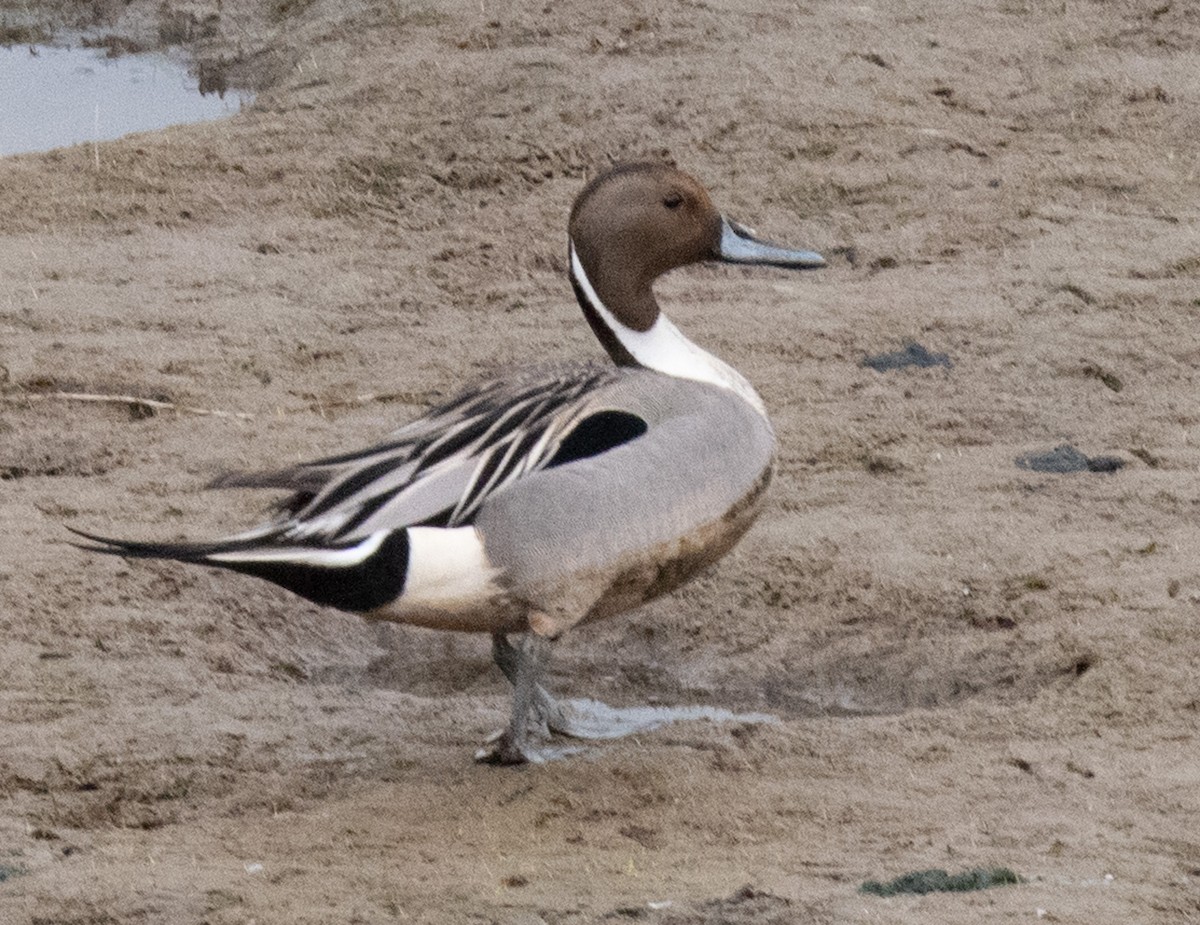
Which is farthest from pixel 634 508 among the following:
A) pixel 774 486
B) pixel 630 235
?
pixel 774 486

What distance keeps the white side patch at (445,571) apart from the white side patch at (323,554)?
79mm

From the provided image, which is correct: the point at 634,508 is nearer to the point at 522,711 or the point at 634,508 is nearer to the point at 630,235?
the point at 522,711

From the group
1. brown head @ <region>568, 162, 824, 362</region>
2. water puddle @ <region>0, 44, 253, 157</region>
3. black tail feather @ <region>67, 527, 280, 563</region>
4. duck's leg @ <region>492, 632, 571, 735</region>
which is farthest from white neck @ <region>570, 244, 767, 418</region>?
water puddle @ <region>0, 44, 253, 157</region>

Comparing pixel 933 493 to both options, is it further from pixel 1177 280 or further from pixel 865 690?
pixel 1177 280

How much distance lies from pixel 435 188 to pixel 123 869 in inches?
175

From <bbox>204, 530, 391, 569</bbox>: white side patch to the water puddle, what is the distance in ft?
17.3

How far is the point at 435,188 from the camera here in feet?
25.3

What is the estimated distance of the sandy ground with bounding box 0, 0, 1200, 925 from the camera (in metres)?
3.75

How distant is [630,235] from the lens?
4.66m

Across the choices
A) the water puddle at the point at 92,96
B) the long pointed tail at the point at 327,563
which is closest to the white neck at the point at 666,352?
the long pointed tail at the point at 327,563

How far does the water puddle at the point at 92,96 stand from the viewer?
30.4 feet

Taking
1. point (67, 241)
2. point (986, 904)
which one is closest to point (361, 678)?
point (986, 904)

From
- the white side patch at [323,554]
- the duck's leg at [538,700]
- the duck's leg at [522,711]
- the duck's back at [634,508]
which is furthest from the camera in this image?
the duck's leg at [538,700]

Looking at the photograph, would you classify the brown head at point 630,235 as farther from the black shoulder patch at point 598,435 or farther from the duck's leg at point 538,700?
the duck's leg at point 538,700
